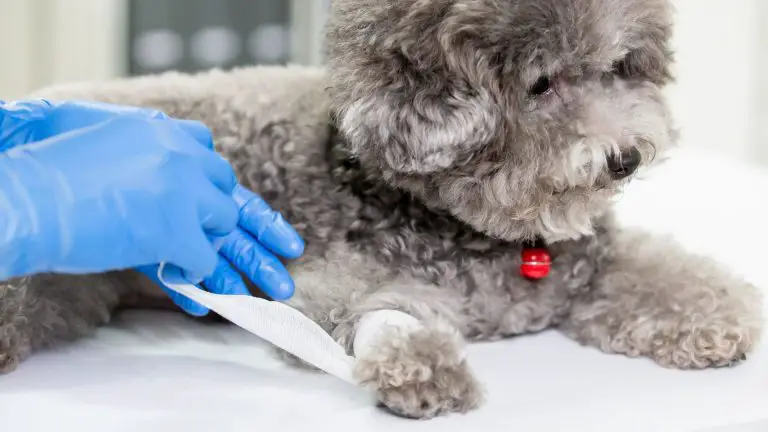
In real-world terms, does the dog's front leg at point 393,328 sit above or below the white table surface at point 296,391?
above

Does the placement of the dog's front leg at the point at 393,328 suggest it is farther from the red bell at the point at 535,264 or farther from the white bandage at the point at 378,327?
the red bell at the point at 535,264

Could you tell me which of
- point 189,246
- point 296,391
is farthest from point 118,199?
point 296,391

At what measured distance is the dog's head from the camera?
3.58 ft

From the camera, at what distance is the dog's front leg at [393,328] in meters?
1.05

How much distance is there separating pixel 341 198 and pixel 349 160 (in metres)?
0.06

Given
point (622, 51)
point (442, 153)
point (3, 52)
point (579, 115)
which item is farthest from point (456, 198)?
point (3, 52)

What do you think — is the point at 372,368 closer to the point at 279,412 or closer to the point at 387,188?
the point at 279,412

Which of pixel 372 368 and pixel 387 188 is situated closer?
pixel 372 368

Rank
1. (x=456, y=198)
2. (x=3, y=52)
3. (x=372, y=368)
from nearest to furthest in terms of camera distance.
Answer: (x=372, y=368) → (x=456, y=198) → (x=3, y=52)

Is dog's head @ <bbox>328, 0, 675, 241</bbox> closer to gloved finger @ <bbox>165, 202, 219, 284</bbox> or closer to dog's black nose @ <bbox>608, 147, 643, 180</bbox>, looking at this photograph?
dog's black nose @ <bbox>608, 147, 643, 180</bbox>

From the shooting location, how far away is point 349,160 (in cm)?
137

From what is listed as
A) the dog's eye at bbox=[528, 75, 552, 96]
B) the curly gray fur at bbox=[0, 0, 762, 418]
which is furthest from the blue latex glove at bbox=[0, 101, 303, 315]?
the dog's eye at bbox=[528, 75, 552, 96]

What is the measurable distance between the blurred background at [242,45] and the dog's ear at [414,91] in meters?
1.77

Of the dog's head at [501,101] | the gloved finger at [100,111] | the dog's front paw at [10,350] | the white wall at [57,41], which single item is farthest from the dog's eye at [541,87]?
the white wall at [57,41]
